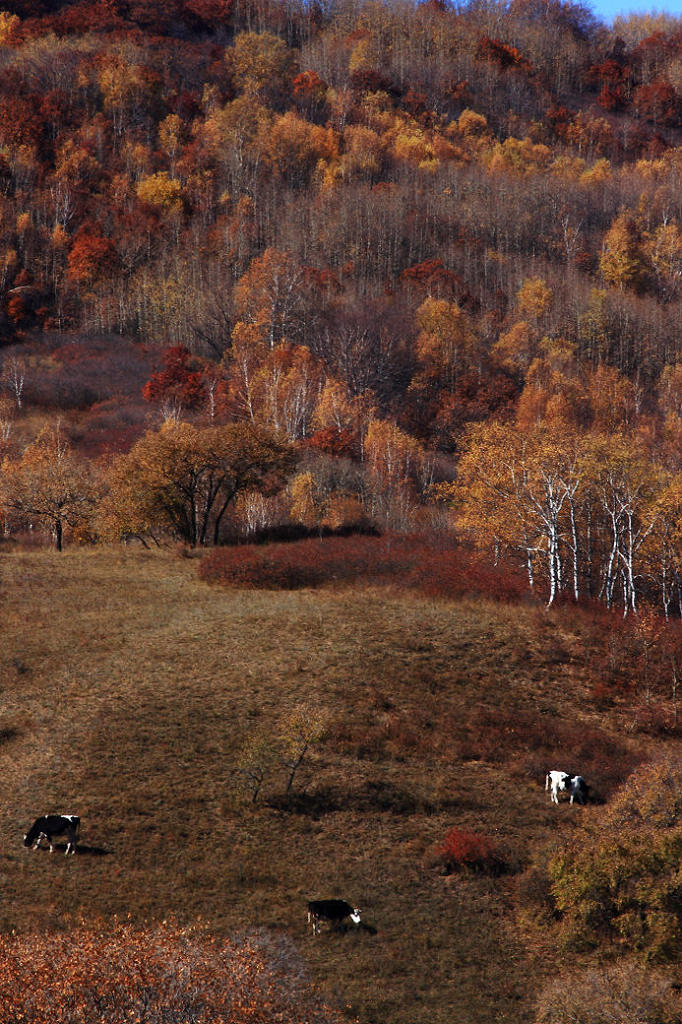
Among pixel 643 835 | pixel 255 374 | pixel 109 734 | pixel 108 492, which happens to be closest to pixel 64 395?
pixel 255 374

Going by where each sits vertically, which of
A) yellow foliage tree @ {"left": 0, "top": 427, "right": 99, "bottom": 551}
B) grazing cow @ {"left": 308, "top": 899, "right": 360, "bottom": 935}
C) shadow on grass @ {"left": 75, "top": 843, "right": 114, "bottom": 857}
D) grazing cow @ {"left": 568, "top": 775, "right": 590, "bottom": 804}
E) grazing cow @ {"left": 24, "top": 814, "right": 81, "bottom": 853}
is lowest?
grazing cow @ {"left": 568, "top": 775, "right": 590, "bottom": 804}

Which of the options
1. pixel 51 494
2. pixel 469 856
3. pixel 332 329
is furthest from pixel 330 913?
pixel 332 329

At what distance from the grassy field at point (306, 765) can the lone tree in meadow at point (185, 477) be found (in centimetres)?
1012

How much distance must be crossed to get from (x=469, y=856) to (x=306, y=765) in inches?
294

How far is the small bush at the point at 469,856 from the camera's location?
2691 cm

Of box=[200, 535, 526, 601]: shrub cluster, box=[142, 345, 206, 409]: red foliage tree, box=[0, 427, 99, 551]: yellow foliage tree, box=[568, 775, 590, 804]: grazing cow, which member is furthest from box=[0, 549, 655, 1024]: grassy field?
box=[142, 345, 206, 409]: red foliage tree

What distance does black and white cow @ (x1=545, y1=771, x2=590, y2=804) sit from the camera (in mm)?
31766

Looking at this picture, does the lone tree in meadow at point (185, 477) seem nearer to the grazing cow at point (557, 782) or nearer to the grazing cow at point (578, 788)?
the grazing cow at point (557, 782)

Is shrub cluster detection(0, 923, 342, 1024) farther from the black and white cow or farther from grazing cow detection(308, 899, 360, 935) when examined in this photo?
the black and white cow

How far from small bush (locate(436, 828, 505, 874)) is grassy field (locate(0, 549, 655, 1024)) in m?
0.50

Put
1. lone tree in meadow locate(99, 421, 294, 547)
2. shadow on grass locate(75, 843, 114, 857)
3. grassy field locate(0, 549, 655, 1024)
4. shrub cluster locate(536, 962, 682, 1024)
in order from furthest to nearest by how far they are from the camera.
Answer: lone tree in meadow locate(99, 421, 294, 547) → shadow on grass locate(75, 843, 114, 857) → grassy field locate(0, 549, 655, 1024) → shrub cluster locate(536, 962, 682, 1024)

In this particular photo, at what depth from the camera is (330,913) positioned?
23422 millimetres

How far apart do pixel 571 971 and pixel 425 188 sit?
172 m

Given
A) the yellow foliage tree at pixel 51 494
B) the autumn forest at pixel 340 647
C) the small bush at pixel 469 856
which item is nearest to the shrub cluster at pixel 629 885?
the autumn forest at pixel 340 647
